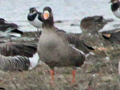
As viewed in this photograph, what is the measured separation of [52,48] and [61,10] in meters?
11.3

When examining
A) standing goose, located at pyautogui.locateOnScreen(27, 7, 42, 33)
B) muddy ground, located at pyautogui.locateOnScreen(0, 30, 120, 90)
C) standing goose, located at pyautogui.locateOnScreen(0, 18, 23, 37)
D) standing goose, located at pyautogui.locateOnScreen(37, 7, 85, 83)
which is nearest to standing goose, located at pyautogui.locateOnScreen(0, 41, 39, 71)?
muddy ground, located at pyautogui.locateOnScreen(0, 30, 120, 90)

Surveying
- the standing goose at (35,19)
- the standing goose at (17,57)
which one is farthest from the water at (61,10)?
the standing goose at (17,57)

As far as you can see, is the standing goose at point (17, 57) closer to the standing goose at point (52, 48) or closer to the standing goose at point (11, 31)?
the standing goose at point (52, 48)

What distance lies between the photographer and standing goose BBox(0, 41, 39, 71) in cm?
770

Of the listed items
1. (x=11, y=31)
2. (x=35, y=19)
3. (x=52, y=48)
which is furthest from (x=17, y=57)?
(x=35, y=19)

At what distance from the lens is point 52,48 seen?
5.94m

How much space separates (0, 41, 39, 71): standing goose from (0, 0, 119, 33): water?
549 centimetres

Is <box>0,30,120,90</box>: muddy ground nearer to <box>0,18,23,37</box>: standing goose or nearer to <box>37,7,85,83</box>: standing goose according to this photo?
<box>37,7,85,83</box>: standing goose

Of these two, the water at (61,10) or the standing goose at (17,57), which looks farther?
the water at (61,10)

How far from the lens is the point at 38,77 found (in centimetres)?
558

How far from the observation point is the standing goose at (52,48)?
19.5 ft

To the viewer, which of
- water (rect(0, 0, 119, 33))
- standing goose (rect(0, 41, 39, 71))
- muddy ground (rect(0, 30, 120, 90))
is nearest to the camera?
muddy ground (rect(0, 30, 120, 90))

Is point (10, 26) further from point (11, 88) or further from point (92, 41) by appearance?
point (11, 88)

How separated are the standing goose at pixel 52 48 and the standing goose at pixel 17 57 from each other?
1550 mm
